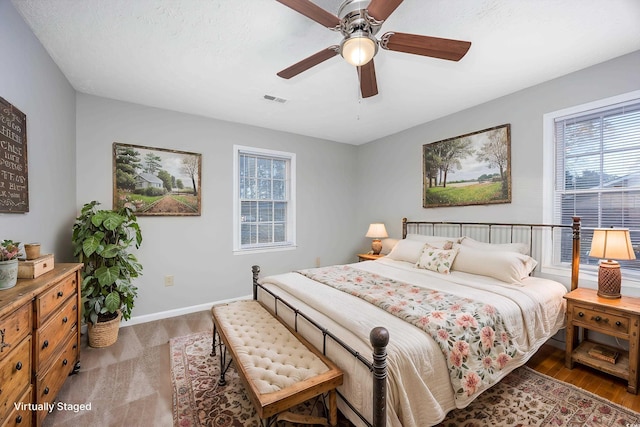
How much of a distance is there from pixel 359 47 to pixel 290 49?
86cm

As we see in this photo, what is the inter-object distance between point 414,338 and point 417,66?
2.22 metres

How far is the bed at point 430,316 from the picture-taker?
4.47ft

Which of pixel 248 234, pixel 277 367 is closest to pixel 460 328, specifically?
pixel 277 367

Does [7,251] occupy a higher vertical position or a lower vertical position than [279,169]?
lower

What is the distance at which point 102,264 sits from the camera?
8.95 feet

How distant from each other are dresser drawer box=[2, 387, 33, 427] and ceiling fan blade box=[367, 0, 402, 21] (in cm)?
256

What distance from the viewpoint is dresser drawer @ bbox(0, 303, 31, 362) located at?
1198 millimetres

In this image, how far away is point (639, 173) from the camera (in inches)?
90.6

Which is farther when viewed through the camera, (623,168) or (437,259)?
(437,259)

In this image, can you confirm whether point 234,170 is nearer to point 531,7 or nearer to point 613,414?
point 531,7

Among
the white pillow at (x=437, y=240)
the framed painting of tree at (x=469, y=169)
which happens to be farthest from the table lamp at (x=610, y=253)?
the white pillow at (x=437, y=240)

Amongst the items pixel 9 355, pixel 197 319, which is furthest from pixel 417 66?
pixel 197 319

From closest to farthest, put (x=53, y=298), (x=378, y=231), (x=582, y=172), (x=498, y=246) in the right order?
(x=53, y=298)
(x=582, y=172)
(x=498, y=246)
(x=378, y=231)

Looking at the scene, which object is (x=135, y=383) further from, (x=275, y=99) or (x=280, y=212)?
(x=275, y=99)
